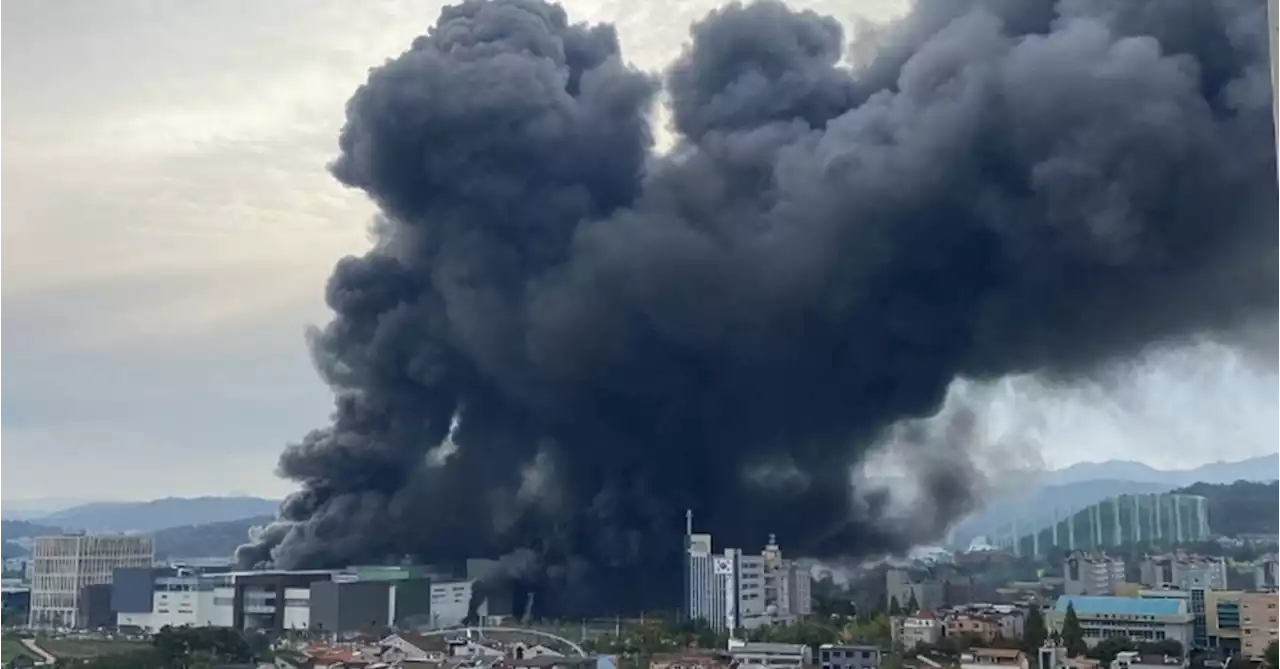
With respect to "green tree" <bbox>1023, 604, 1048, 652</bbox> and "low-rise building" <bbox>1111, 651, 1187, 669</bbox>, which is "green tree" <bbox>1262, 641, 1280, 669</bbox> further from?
"green tree" <bbox>1023, 604, 1048, 652</bbox>

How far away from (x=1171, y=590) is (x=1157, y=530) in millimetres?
19440

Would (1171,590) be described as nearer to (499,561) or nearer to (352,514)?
(499,561)

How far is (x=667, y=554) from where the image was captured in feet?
98.8

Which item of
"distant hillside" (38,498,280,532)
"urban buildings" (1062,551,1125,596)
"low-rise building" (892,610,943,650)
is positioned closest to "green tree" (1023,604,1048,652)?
"low-rise building" (892,610,943,650)

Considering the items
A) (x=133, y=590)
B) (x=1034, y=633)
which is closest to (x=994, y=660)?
(x=1034, y=633)

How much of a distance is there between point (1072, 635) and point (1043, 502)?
106 ft

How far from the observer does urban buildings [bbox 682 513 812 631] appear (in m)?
27.3

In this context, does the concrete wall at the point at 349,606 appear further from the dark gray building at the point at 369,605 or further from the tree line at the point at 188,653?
the tree line at the point at 188,653

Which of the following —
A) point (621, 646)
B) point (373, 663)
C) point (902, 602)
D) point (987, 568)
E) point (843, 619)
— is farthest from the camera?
point (987, 568)

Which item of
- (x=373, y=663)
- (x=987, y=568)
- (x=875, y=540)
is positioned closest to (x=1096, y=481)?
(x=987, y=568)

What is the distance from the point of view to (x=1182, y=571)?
1296 inches

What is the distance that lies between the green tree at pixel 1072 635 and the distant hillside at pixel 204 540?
47.2 metres

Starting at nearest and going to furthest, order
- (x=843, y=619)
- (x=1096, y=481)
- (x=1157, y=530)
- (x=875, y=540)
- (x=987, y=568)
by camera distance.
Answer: (x=843, y=619), (x=875, y=540), (x=987, y=568), (x=1157, y=530), (x=1096, y=481)

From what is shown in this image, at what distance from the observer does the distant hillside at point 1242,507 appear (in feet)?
149
